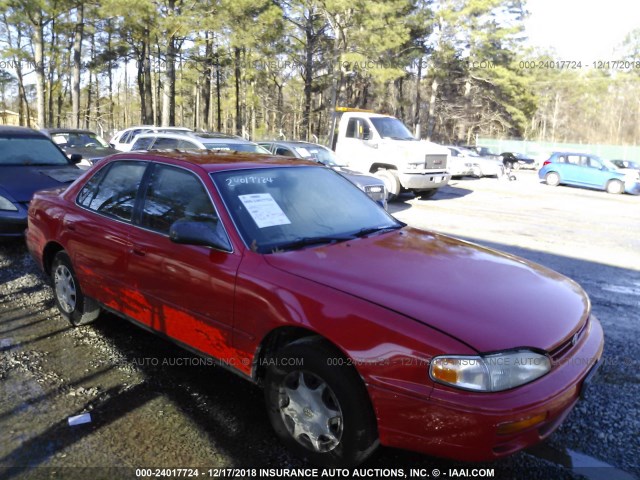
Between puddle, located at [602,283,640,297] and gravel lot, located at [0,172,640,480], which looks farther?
puddle, located at [602,283,640,297]

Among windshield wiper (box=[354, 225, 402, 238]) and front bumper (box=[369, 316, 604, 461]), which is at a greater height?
windshield wiper (box=[354, 225, 402, 238])

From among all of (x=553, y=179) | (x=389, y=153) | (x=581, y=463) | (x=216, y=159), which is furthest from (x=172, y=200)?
(x=553, y=179)

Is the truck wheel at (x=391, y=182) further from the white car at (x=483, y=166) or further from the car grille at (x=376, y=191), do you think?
the white car at (x=483, y=166)

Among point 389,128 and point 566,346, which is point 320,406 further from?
point 389,128

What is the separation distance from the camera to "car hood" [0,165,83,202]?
6.69 meters

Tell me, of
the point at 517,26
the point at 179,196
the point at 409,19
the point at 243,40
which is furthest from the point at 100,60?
the point at 179,196

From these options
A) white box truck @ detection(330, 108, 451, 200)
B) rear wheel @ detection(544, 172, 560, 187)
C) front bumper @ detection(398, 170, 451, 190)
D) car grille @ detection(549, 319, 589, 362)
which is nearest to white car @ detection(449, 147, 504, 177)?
rear wheel @ detection(544, 172, 560, 187)

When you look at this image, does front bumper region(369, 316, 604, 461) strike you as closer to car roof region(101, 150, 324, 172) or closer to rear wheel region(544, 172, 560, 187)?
car roof region(101, 150, 324, 172)

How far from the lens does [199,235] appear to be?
2.97 metres

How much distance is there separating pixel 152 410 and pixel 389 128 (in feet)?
36.2

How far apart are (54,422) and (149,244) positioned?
1.23 meters

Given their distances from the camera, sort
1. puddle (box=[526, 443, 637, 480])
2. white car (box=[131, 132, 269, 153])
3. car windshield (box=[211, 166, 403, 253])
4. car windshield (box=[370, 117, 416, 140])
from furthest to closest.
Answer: car windshield (box=[370, 117, 416, 140]), white car (box=[131, 132, 269, 153]), car windshield (box=[211, 166, 403, 253]), puddle (box=[526, 443, 637, 480])

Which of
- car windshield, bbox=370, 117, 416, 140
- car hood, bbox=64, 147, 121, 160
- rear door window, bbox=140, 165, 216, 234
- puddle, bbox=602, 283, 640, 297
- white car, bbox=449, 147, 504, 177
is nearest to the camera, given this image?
rear door window, bbox=140, 165, 216, 234

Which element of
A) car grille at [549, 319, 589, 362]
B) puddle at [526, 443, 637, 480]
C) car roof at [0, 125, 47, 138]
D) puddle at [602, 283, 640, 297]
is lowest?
puddle at [526, 443, 637, 480]
